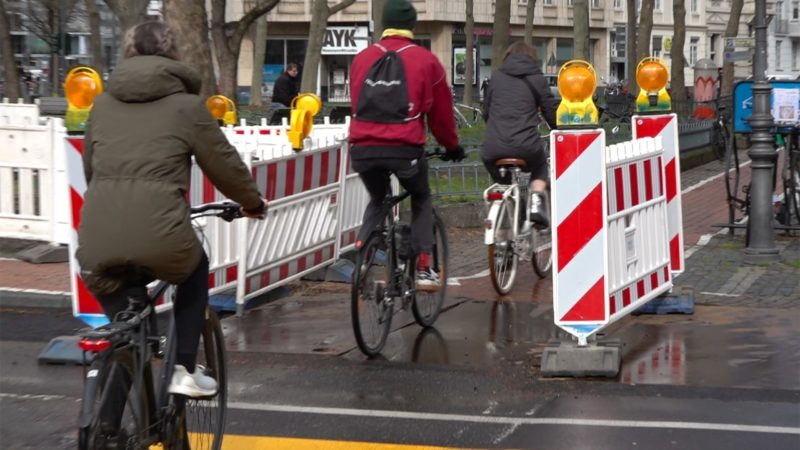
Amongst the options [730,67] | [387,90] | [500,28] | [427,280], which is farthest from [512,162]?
[730,67]

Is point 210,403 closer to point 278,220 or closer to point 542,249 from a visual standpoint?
point 278,220

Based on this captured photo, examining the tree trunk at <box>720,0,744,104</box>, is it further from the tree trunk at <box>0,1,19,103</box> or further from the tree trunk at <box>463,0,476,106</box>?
the tree trunk at <box>0,1,19,103</box>

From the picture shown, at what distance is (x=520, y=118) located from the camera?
35.0 ft

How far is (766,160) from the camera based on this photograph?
41.0 ft

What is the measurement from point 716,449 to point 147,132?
2.86 meters

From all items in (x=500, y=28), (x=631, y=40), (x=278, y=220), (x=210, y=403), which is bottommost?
(x=210, y=403)

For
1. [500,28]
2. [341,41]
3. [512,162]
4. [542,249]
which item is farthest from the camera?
[341,41]

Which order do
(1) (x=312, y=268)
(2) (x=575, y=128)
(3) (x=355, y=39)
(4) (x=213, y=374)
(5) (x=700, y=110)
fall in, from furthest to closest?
(3) (x=355, y=39), (5) (x=700, y=110), (1) (x=312, y=268), (2) (x=575, y=128), (4) (x=213, y=374)

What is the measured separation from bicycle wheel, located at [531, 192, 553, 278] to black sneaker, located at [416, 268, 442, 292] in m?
1.79

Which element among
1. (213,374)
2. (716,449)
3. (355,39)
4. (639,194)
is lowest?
(716,449)

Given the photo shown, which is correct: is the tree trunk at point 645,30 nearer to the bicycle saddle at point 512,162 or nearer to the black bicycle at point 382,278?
the bicycle saddle at point 512,162

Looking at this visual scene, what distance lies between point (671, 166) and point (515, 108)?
147 cm

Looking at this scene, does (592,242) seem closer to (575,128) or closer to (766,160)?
(575,128)

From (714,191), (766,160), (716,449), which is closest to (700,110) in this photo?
(714,191)
